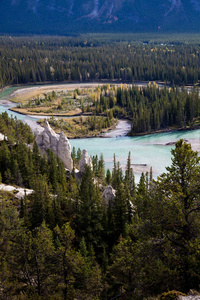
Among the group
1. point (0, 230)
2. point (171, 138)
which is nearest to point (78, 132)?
point (171, 138)

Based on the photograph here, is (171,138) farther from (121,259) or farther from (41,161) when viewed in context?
(121,259)

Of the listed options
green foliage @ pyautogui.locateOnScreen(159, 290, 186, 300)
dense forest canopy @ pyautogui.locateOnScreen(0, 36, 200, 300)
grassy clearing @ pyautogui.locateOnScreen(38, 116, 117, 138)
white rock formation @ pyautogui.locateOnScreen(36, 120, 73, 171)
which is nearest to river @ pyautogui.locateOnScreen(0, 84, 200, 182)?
grassy clearing @ pyautogui.locateOnScreen(38, 116, 117, 138)

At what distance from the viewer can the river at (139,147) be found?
84.0 m

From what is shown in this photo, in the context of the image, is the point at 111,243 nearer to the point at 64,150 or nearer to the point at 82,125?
the point at 64,150

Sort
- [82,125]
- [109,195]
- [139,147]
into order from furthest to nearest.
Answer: [82,125] → [139,147] → [109,195]

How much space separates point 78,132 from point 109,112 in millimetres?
25775

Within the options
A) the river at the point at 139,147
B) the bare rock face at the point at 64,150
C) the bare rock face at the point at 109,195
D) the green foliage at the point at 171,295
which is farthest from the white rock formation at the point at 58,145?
the green foliage at the point at 171,295

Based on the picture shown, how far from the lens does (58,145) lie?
64.0 metres

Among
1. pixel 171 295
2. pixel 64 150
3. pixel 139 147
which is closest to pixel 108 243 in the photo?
pixel 171 295

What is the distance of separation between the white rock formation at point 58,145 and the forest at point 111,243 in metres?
19.2

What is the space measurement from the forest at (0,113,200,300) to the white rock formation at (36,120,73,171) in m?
19.2

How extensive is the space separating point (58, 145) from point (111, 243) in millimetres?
29597

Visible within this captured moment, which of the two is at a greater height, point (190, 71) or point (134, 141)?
point (190, 71)

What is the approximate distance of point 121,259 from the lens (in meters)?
25.7
